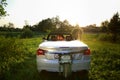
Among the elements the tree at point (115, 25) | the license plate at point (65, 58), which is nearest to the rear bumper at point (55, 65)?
the license plate at point (65, 58)

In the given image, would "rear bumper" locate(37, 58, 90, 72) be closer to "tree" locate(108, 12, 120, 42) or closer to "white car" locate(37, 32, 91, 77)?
"white car" locate(37, 32, 91, 77)

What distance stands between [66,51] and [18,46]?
9235mm

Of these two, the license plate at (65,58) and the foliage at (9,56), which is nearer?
the license plate at (65,58)

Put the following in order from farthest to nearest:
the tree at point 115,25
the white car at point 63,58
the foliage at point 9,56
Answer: the tree at point 115,25 < the foliage at point 9,56 < the white car at point 63,58

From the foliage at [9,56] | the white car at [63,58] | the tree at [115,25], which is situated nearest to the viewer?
the white car at [63,58]

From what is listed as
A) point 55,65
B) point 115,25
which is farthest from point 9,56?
point 115,25

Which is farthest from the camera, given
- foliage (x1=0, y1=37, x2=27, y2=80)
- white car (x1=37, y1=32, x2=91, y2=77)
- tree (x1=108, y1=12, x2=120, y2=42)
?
tree (x1=108, y1=12, x2=120, y2=42)

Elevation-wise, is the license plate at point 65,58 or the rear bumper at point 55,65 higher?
the license plate at point 65,58

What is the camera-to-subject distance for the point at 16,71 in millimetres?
10164

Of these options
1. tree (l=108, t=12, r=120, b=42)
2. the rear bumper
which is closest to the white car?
the rear bumper

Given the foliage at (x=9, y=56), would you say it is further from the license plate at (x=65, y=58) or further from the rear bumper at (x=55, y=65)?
the license plate at (x=65, y=58)

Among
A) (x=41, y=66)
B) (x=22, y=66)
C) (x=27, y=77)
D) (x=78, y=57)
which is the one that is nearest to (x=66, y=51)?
(x=78, y=57)

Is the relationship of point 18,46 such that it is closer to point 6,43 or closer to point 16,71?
point 6,43

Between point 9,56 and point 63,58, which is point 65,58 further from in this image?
point 9,56
